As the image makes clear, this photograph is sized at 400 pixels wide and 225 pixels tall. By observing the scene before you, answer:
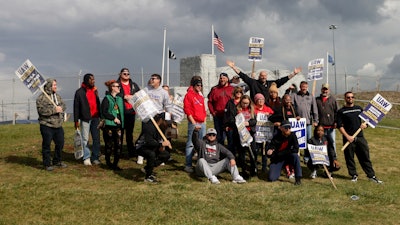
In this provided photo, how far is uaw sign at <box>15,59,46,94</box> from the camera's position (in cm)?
983

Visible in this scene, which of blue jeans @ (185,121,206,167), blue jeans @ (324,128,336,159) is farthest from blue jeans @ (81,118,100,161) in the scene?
blue jeans @ (324,128,336,159)

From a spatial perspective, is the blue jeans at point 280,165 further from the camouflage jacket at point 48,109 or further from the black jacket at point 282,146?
the camouflage jacket at point 48,109

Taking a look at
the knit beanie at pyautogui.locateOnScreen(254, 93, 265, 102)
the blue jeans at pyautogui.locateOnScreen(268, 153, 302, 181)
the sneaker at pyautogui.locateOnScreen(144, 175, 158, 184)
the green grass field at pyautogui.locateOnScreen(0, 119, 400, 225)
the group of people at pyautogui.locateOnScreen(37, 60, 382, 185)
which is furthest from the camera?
the knit beanie at pyautogui.locateOnScreen(254, 93, 265, 102)

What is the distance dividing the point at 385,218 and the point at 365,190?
1.79 meters

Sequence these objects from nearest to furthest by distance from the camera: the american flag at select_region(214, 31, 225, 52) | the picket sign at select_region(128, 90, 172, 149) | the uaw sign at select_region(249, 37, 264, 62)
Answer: the picket sign at select_region(128, 90, 172, 149) → the uaw sign at select_region(249, 37, 264, 62) → the american flag at select_region(214, 31, 225, 52)

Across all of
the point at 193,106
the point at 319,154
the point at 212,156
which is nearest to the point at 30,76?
the point at 193,106

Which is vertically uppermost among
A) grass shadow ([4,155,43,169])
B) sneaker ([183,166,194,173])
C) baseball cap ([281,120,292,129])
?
baseball cap ([281,120,292,129])

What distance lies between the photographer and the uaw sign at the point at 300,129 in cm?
984

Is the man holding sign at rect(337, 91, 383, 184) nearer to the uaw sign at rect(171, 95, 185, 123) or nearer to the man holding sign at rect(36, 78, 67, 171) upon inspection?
the uaw sign at rect(171, 95, 185, 123)

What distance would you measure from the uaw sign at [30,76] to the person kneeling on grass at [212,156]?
3872mm

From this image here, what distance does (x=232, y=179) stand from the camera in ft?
30.0

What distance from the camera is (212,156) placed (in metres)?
9.04

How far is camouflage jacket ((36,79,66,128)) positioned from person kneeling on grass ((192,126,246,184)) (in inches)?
123

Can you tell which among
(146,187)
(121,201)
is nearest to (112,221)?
(121,201)
